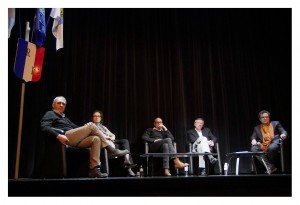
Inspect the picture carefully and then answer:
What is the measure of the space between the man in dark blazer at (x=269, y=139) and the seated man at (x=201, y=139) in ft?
2.16

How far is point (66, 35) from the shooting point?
18.0 feet

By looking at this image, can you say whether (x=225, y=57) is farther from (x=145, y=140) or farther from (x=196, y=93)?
(x=145, y=140)

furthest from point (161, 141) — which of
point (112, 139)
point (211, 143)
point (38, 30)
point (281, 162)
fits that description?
point (38, 30)

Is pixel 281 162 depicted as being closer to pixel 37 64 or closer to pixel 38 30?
pixel 37 64

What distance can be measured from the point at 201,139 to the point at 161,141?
0.77 meters

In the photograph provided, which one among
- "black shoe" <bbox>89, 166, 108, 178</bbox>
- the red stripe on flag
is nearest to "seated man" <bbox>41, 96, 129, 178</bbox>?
"black shoe" <bbox>89, 166, 108, 178</bbox>

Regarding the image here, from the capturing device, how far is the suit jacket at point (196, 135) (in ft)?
18.3

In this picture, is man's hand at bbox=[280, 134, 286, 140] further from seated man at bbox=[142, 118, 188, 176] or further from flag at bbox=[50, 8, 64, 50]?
flag at bbox=[50, 8, 64, 50]

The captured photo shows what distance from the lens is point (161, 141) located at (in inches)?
198

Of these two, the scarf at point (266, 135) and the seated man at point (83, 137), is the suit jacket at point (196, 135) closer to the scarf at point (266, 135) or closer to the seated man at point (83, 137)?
the scarf at point (266, 135)

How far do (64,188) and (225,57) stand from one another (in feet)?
14.8

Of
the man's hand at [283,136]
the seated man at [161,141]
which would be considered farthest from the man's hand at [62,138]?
the man's hand at [283,136]

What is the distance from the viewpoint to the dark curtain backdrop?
5316mm

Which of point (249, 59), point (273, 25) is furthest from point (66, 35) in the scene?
point (273, 25)
